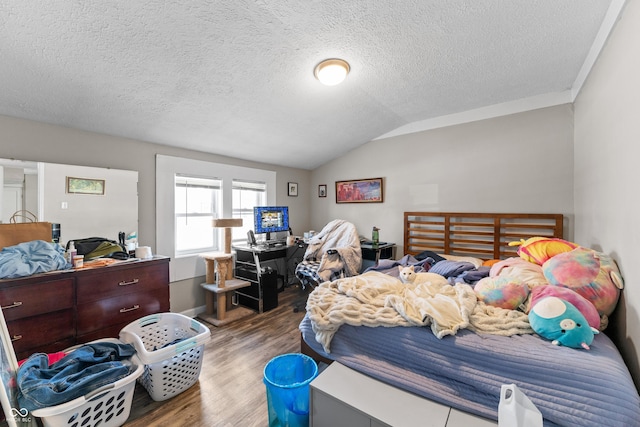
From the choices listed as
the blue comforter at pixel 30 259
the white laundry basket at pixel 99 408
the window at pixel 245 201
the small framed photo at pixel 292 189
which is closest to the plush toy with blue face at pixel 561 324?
the white laundry basket at pixel 99 408

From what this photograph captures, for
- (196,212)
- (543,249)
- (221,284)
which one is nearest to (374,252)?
(543,249)

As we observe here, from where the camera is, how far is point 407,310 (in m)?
1.42

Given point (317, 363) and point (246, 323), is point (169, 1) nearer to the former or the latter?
point (317, 363)

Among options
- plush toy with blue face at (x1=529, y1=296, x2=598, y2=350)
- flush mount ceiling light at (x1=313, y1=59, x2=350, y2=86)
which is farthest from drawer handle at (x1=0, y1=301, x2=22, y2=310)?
plush toy with blue face at (x1=529, y1=296, x2=598, y2=350)

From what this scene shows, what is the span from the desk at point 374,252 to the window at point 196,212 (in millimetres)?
2056

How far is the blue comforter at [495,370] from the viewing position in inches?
38.5

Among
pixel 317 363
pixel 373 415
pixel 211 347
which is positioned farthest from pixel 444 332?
pixel 211 347

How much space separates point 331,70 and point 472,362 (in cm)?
212

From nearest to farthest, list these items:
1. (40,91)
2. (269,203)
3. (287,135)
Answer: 1. (40,91)
2. (287,135)
3. (269,203)

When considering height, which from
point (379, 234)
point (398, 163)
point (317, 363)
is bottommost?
point (317, 363)

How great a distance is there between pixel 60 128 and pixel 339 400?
310 cm

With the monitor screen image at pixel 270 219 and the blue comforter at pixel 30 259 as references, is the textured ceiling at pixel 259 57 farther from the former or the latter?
the monitor screen image at pixel 270 219

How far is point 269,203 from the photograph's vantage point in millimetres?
4113

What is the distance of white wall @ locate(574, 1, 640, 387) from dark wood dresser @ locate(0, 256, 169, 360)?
3194 millimetres
